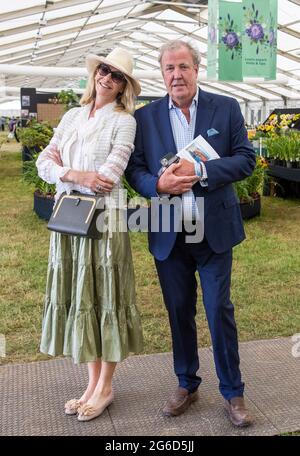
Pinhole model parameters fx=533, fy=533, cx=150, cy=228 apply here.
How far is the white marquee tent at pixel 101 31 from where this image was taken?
1357 cm

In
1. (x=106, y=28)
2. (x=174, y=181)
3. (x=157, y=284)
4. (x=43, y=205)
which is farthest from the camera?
(x=106, y=28)

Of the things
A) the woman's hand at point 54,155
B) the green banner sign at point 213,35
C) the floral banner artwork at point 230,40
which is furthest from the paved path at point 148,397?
the green banner sign at point 213,35

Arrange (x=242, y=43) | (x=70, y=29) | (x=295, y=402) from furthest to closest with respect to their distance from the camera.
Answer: (x=70, y=29) < (x=242, y=43) < (x=295, y=402)

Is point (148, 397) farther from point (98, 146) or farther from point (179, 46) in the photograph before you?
point (179, 46)

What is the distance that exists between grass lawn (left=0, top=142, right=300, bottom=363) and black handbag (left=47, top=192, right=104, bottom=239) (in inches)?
44.7

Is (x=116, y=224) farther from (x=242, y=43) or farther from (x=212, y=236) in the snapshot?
(x=242, y=43)

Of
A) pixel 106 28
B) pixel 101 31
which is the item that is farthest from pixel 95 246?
pixel 101 31

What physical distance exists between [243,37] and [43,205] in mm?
4754

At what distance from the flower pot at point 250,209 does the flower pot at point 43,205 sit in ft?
7.34

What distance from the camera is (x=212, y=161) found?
1.97 meters

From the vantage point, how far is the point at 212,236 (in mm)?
2049

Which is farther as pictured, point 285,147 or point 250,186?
point 285,147
